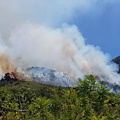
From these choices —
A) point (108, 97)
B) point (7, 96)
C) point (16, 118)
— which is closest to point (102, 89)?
point (108, 97)

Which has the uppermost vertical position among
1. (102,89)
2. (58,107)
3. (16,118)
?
(102,89)

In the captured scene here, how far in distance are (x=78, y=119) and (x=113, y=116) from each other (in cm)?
189

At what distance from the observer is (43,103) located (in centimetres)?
1404

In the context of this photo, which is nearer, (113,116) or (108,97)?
(113,116)

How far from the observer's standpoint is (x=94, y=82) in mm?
13367

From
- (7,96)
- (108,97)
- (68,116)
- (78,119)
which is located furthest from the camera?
(7,96)

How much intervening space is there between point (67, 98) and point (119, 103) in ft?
11.9

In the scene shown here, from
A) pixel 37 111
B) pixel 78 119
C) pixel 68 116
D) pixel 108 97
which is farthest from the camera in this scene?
pixel 37 111

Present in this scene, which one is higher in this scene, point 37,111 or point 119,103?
point 119,103

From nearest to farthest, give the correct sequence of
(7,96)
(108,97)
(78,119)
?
(78,119)
(108,97)
(7,96)

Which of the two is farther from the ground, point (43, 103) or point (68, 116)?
point (43, 103)

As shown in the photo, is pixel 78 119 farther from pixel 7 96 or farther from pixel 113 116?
pixel 7 96

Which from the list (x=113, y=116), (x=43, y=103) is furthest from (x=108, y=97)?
(x=43, y=103)

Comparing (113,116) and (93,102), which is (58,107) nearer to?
(93,102)
